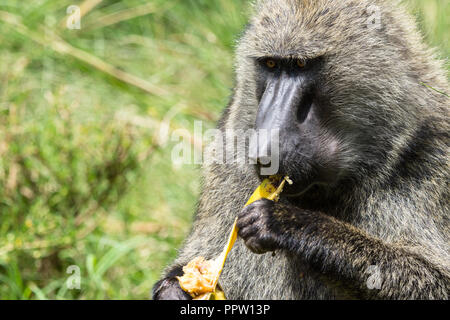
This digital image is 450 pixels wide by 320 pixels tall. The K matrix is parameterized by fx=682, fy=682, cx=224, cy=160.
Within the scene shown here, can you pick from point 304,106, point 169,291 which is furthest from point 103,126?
point 304,106

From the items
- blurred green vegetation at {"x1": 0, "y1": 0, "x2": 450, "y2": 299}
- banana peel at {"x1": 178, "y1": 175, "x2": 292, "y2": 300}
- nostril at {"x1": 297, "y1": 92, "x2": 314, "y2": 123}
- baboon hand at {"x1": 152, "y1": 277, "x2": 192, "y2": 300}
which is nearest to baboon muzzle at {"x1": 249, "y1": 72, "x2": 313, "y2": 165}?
nostril at {"x1": 297, "y1": 92, "x2": 314, "y2": 123}

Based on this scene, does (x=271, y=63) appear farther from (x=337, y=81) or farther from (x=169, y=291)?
(x=169, y=291)

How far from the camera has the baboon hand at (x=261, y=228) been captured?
2.93 metres

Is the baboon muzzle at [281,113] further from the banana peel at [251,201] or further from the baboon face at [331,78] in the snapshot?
Answer: the banana peel at [251,201]

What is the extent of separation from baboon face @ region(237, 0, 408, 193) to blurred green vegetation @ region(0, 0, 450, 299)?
0.87m

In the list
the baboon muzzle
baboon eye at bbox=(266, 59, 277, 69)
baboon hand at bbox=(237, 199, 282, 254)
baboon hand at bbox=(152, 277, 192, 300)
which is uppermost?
baboon eye at bbox=(266, 59, 277, 69)

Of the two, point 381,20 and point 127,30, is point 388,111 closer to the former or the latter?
point 381,20

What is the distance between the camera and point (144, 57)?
7.00 m

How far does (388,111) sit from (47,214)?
2.64 m

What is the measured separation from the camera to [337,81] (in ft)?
10.1

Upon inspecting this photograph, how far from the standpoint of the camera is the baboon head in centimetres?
302

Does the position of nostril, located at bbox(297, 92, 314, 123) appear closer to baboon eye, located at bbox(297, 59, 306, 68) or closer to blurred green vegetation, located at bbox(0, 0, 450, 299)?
baboon eye, located at bbox(297, 59, 306, 68)

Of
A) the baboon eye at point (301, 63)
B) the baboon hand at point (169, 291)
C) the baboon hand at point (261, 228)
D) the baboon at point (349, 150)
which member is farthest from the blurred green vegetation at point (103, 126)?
the baboon hand at point (261, 228)

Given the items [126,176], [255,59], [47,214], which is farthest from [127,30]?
[255,59]
